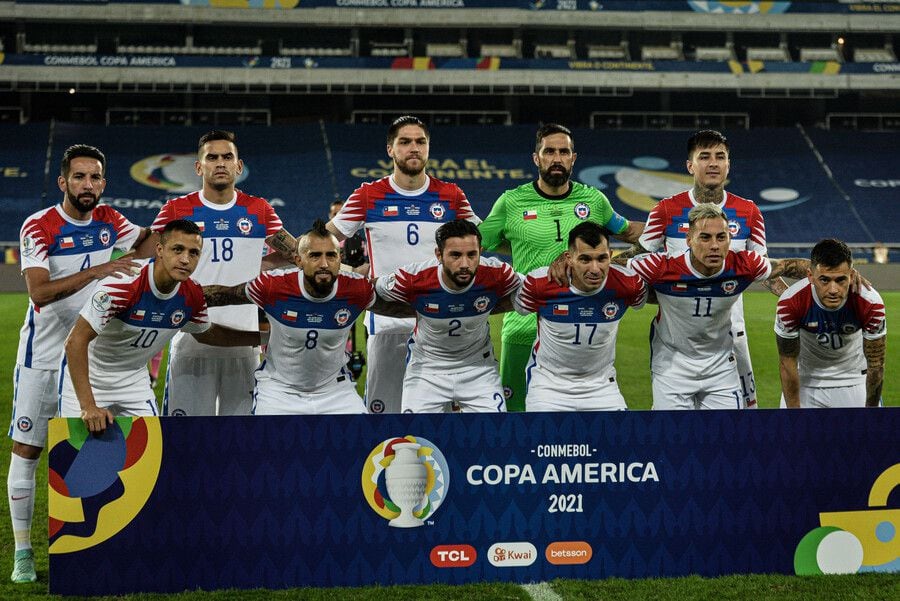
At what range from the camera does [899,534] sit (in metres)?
4.75

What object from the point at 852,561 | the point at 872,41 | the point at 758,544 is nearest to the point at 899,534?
the point at 852,561

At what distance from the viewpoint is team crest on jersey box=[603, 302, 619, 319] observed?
5.37 meters

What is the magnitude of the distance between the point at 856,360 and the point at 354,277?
3.04 meters

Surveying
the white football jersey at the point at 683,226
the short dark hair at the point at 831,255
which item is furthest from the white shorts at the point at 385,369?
the short dark hair at the point at 831,255

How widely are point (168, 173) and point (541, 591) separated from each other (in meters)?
28.8

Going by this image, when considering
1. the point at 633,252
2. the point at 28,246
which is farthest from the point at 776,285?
the point at 28,246

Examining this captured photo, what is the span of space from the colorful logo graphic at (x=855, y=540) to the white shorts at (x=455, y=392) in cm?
177

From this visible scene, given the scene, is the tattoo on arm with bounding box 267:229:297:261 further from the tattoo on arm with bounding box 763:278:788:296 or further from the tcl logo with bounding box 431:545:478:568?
the tattoo on arm with bounding box 763:278:788:296

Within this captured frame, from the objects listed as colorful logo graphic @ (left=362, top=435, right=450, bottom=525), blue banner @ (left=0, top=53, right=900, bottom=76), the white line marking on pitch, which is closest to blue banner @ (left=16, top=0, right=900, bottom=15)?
blue banner @ (left=0, top=53, right=900, bottom=76)

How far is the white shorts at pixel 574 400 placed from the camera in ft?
17.6

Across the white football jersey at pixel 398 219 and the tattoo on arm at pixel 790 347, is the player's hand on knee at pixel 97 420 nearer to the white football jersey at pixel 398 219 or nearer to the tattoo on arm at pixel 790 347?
the white football jersey at pixel 398 219

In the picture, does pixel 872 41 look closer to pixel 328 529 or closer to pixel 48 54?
pixel 48 54

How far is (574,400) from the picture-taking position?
17.7 ft

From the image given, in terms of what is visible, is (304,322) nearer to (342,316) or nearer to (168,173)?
(342,316)
